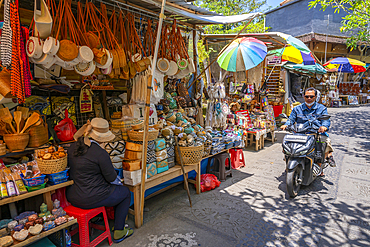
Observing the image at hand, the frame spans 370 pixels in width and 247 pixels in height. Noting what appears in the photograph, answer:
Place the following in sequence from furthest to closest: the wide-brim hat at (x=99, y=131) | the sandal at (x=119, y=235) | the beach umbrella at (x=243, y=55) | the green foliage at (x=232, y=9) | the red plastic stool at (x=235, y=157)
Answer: the green foliage at (x=232, y=9), the red plastic stool at (x=235, y=157), the beach umbrella at (x=243, y=55), the sandal at (x=119, y=235), the wide-brim hat at (x=99, y=131)

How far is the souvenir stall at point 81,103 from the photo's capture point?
2.43m

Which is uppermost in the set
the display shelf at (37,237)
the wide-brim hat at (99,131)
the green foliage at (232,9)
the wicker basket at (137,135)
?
the green foliage at (232,9)

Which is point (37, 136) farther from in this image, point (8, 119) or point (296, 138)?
point (296, 138)

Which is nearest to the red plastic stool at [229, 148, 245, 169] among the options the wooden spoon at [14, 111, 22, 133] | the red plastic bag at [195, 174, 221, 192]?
the red plastic bag at [195, 174, 221, 192]

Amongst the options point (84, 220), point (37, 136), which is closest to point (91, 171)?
point (84, 220)

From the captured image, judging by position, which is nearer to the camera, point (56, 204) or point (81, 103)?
point (56, 204)

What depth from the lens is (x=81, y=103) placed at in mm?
4090

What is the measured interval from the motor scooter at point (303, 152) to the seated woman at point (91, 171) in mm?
2920

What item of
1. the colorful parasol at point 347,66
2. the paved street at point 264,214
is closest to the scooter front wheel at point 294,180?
the paved street at point 264,214

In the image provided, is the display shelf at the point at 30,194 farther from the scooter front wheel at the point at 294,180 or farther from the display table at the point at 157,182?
the scooter front wheel at the point at 294,180

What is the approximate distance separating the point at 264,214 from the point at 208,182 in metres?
1.22

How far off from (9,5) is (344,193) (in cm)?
561

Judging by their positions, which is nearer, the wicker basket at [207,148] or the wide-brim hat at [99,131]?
the wide-brim hat at [99,131]

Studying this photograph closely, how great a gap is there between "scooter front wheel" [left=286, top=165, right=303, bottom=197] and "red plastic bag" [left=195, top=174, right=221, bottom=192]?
4.29 ft
